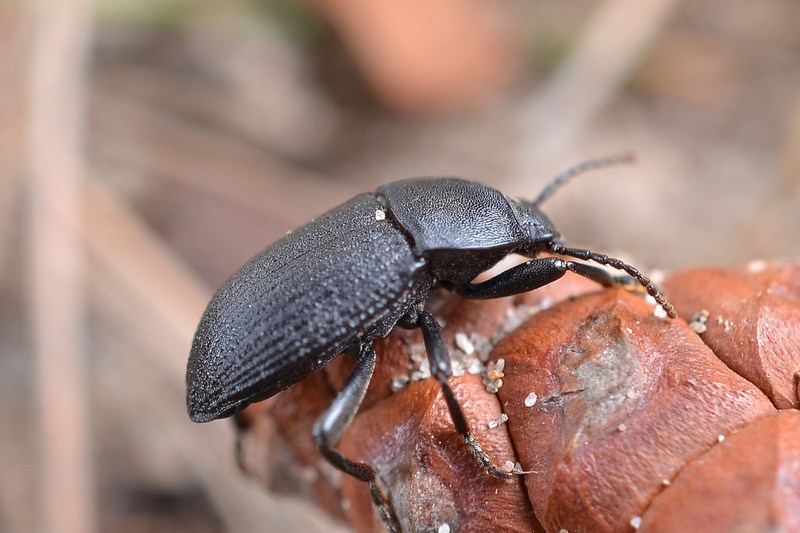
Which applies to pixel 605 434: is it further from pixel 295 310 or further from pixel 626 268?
pixel 295 310

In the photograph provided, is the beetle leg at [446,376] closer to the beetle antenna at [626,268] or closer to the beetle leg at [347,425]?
the beetle leg at [347,425]

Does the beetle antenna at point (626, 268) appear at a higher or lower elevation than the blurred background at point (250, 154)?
lower

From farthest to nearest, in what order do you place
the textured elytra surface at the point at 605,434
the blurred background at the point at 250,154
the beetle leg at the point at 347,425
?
the blurred background at the point at 250,154 → the beetle leg at the point at 347,425 → the textured elytra surface at the point at 605,434

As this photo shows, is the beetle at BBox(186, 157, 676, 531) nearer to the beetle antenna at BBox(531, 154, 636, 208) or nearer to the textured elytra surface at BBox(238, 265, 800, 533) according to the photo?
the textured elytra surface at BBox(238, 265, 800, 533)

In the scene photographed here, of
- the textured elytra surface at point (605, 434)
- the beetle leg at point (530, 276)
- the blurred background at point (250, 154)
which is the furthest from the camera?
the blurred background at point (250, 154)

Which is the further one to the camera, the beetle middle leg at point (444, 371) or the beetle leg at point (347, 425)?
the beetle leg at point (347, 425)

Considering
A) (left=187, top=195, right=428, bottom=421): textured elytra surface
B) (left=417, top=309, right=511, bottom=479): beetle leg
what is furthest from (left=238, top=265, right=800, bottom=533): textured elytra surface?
(left=187, top=195, right=428, bottom=421): textured elytra surface

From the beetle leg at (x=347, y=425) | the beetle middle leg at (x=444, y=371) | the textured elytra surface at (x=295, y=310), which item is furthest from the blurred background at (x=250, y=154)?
the beetle middle leg at (x=444, y=371)
